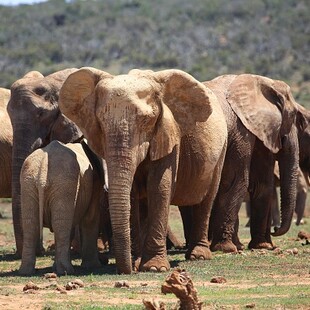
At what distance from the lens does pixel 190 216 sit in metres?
16.4

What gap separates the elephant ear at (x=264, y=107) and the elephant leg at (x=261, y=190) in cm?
34

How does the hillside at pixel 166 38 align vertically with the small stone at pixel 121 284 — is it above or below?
below

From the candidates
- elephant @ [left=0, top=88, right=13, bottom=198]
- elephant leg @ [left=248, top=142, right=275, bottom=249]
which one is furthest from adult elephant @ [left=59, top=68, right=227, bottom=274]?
elephant @ [left=0, top=88, right=13, bottom=198]

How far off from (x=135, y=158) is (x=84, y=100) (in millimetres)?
1138

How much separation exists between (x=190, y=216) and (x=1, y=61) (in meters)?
49.7

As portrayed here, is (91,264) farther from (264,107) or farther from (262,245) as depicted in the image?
(264,107)

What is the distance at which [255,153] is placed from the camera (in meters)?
16.6

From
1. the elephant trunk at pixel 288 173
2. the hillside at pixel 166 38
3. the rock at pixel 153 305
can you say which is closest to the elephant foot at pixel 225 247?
the elephant trunk at pixel 288 173

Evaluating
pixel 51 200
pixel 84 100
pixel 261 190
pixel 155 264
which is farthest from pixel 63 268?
pixel 261 190

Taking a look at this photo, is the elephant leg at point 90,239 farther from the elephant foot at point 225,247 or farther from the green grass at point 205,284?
the elephant foot at point 225,247

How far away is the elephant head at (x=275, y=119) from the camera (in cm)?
1600

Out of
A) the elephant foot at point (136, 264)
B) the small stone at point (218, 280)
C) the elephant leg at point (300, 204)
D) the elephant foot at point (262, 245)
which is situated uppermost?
the small stone at point (218, 280)

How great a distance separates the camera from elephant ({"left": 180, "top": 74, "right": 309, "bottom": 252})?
15734 mm

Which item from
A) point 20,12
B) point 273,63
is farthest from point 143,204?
point 20,12
